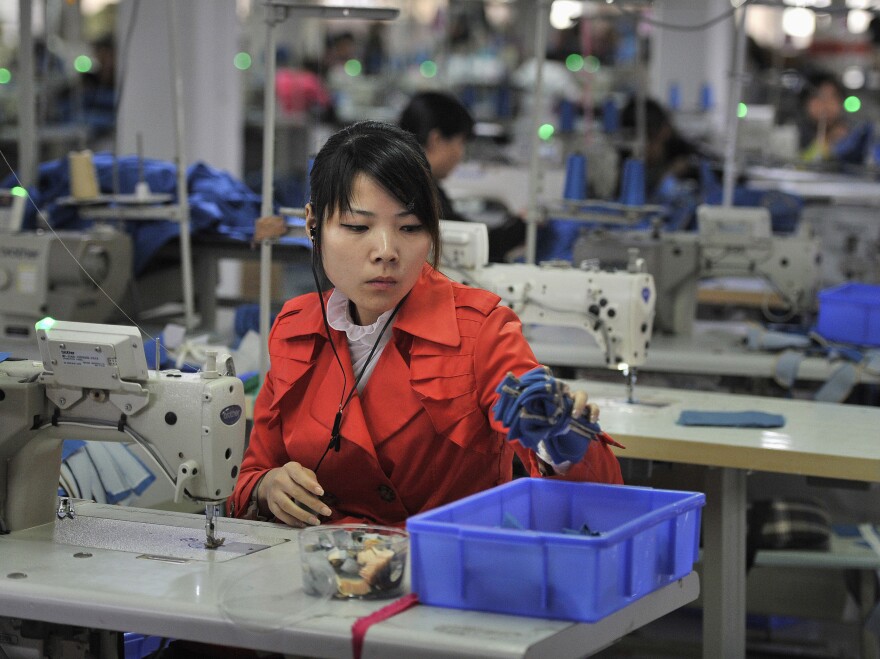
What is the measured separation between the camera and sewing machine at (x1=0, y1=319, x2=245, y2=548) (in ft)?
6.64

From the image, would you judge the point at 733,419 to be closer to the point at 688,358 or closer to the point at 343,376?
the point at 688,358

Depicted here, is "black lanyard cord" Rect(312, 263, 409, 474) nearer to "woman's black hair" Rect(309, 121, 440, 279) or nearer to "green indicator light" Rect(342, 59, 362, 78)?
"woman's black hair" Rect(309, 121, 440, 279)

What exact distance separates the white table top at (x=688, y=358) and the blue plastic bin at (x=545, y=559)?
2.09 meters

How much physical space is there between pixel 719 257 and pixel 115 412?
2674mm

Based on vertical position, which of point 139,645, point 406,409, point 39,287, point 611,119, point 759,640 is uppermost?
point 611,119

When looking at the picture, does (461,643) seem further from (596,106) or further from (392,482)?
(596,106)

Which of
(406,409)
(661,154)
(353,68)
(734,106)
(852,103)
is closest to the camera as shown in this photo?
(406,409)

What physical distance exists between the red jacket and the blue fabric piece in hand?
0.27 meters

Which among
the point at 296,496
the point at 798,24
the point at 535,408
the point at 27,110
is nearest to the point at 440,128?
the point at 27,110

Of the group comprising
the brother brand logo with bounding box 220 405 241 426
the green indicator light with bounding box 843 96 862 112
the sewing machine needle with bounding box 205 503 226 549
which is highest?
the green indicator light with bounding box 843 96 862 112

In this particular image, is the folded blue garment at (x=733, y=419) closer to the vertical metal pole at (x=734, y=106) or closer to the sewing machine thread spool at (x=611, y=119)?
the vertical metal pole at (x=734, y=106)

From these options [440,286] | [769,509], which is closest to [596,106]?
[769,509]

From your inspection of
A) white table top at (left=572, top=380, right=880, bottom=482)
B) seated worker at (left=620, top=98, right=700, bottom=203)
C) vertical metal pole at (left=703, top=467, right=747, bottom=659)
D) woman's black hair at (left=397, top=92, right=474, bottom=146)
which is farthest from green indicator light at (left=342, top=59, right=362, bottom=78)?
Result: vertical metal pole at (left=703, top=467, right=747, bottom=659)

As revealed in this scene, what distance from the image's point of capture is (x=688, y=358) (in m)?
4.02
